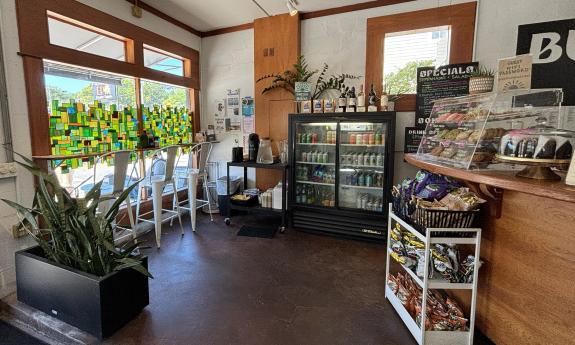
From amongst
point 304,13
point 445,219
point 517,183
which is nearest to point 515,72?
point 517,183

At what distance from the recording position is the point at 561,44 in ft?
8.67

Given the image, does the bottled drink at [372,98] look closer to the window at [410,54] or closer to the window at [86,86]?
the window at [410,54]

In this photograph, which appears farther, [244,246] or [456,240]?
[244,246]

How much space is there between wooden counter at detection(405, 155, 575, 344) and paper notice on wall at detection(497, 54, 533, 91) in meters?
0.72

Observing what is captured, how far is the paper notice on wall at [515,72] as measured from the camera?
1.75m

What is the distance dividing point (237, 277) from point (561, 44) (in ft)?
12.0

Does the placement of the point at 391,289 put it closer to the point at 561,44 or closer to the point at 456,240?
the point at 456,240

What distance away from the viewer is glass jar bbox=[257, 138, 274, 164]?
3.83 metres

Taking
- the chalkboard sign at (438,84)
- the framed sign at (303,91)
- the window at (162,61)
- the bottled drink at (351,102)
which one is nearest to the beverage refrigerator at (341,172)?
the bottled drink at (351,102)

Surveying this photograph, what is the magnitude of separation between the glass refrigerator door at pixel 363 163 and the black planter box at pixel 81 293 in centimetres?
243

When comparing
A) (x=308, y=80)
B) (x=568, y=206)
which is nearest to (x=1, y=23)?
(x=308, y=80)

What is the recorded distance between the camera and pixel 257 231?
361 centimetres

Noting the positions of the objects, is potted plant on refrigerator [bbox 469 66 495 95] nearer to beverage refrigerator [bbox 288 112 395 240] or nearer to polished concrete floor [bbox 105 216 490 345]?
beverage refrigerator [bbox 288 112 395 240]

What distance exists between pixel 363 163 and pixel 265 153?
1.30 meters
